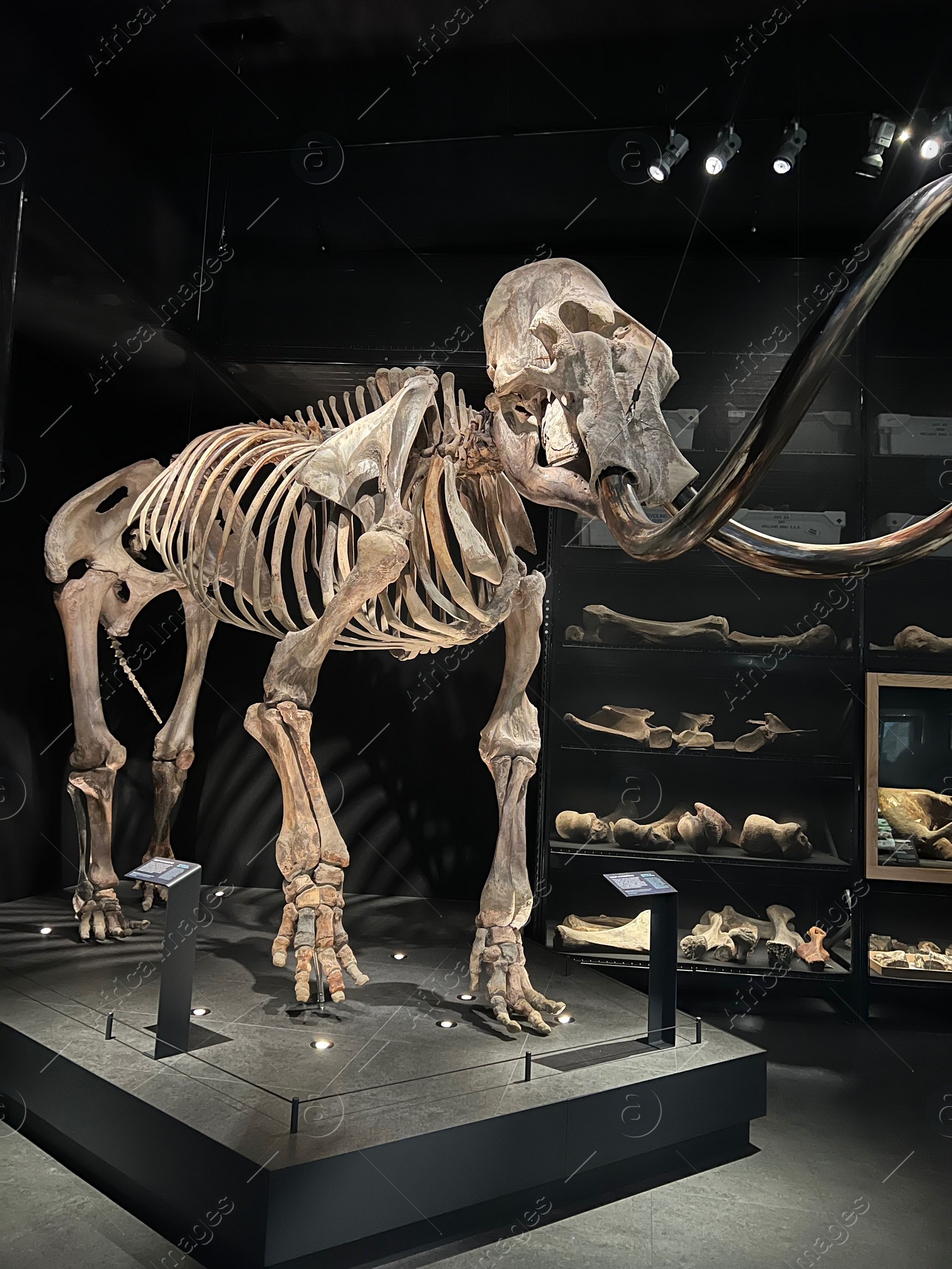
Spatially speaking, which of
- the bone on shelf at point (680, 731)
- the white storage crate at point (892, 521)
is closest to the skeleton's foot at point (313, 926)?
the bone on shelf at point (680, 731)

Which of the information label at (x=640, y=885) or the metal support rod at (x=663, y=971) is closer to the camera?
the information label at (x=640, y=885)

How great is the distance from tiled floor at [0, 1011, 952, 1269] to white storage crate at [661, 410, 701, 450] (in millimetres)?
3545

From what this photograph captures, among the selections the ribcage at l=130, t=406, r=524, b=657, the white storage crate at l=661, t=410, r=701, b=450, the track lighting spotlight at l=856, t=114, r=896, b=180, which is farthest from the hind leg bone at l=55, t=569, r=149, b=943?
the track lighting spotlight at l=856, t=114, r=896, b=180

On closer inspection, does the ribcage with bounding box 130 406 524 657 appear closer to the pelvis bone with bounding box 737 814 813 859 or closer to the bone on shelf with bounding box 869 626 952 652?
the pelvis bone with bounding box 737 814 813 859

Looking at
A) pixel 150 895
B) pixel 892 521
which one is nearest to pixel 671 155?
pixel 892 521

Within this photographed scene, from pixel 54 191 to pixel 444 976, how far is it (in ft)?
13.6

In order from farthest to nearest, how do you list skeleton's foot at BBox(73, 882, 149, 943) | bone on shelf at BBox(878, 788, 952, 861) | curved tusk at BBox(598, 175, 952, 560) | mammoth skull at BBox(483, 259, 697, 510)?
bone on shelf at BBox(878, 788, 952, 861), skeleton's foot at BBox(73, 882, 149, 943), mammoth skull at BBox(483, 259, 697, 510), curved tusk at BBox(598, 175, 952, 560)

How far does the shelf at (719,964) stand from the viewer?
5.25 meters

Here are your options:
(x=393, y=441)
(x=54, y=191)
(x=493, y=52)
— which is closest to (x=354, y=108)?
(x=493, y=52)

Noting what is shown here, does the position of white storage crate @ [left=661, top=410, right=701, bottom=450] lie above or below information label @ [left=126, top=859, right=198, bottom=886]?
above

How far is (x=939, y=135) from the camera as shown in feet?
16.6

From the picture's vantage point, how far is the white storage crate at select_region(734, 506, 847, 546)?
18.1ft

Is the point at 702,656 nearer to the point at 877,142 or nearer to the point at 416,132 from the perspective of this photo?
the point at 877,142

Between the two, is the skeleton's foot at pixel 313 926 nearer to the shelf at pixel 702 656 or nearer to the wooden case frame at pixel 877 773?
the shelf at pixel 702 656
